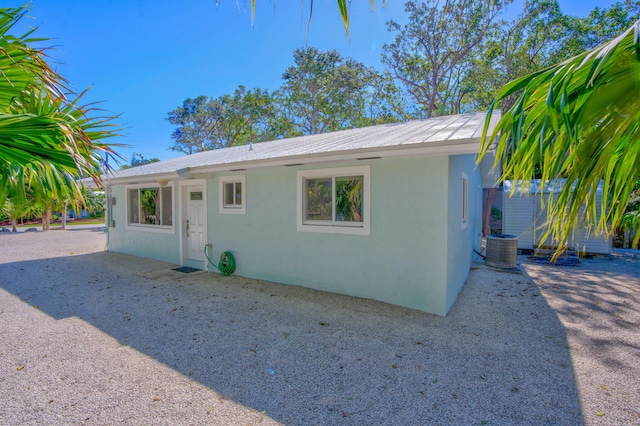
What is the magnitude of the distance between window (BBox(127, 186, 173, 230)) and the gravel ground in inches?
134

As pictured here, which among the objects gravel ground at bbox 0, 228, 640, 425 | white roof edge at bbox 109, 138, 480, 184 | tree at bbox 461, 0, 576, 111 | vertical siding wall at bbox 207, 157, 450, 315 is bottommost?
gravel ground at bbox 0, 228, 640, 425

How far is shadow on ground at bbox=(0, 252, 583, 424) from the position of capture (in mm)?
3105

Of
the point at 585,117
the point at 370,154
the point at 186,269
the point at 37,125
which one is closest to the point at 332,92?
the point at 186,269

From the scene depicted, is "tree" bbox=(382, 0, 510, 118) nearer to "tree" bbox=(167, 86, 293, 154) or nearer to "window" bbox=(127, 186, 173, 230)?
"tree" bbox=(167, 86, 293, 154)

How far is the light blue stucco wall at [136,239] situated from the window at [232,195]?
216 cm

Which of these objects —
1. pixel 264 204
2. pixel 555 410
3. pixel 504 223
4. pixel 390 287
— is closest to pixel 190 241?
pixel 264 204

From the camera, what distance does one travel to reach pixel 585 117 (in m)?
1.70

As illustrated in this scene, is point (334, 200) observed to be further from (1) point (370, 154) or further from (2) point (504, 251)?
(2) point (504, 251)

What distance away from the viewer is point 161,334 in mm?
4730

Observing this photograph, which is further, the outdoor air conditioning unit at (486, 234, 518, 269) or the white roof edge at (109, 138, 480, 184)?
the outdoor air conditioning unit at (486, 234, 518, 269)

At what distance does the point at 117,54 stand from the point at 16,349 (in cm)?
842

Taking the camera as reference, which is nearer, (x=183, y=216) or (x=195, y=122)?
(x=183, y=216)

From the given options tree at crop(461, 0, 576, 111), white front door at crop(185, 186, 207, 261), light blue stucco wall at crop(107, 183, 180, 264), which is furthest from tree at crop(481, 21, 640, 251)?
tree at crop(461, 0, 576, 111)

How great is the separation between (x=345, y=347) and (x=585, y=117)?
3.67 meters
